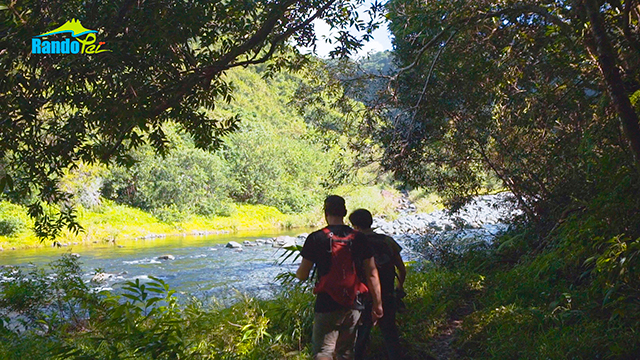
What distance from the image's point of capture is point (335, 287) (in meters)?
3.54

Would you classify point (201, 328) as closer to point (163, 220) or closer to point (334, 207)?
point (334, 207)

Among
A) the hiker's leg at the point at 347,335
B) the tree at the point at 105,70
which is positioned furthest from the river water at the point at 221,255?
the hiker's leg at the point at 347,335

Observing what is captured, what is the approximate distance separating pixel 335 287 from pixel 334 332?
33 centimetres

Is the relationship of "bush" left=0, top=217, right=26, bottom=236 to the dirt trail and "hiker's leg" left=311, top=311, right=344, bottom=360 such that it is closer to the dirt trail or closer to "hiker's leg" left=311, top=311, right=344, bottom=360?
the dirt trail

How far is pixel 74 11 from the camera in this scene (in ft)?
16.0

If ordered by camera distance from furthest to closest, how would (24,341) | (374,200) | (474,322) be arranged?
1. (374,200)
2. (474,322)
3. (24,341)

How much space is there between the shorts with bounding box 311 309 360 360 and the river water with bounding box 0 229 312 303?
6834 mm

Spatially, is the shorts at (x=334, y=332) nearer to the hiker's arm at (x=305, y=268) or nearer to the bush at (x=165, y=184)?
the hiker's arm at (x=305, y=268)

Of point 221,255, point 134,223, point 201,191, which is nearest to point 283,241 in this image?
point 221,255

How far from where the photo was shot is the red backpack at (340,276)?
354 centimetres

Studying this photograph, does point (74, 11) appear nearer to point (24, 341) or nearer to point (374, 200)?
point (24, 341)

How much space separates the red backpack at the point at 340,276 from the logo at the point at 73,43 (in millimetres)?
2789

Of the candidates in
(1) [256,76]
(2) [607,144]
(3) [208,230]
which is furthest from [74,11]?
(1) [256,76]

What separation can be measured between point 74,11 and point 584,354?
549cm
